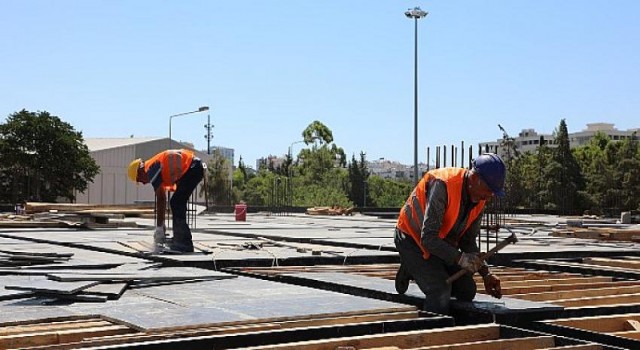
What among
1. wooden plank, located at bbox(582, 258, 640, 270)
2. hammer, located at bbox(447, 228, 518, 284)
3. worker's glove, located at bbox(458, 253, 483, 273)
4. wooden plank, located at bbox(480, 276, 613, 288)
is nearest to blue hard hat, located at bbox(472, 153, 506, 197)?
hammer, located at bbox(447, 228, 518, 284)

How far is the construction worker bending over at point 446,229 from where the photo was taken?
7355 mm

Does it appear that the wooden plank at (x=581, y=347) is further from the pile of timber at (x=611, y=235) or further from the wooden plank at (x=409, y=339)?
the pile of timber at (x=611, y=235)

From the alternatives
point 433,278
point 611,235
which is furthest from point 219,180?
point 433,278

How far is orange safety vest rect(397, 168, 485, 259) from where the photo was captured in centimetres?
745

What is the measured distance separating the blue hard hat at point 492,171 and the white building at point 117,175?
6583 cm

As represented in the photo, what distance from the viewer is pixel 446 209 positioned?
Answer: 24.7 ft

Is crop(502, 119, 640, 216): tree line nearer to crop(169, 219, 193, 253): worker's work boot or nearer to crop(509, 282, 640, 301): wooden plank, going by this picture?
crop(169, 219, 193, 253): worker's work boot

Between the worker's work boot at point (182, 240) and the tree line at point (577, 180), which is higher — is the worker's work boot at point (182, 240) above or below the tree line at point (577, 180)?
below

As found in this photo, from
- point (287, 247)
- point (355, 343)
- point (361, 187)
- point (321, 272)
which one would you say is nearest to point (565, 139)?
point (361, 187)

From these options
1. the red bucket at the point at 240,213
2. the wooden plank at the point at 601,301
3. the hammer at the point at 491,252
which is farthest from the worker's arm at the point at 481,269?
the red bucket at the point at 240,213

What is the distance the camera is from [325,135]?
266 feet

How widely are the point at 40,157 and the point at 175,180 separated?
4769 centimetres

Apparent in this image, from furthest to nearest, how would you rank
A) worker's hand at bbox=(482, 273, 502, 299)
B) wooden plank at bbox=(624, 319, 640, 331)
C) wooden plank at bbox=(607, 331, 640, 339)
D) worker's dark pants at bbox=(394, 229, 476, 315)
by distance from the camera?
worker's hand at bbox=(482, 273, 502, 299)
worker's dark pants at bbox=(394, 229, 476, 315)
wooden plank at bbox=(624, 319, 640, 331)
wooden plank at bbox=(607, 331, 640, 339)

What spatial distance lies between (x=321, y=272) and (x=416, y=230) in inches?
125
